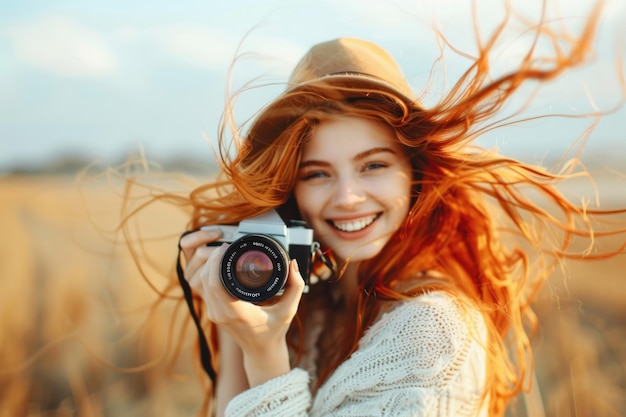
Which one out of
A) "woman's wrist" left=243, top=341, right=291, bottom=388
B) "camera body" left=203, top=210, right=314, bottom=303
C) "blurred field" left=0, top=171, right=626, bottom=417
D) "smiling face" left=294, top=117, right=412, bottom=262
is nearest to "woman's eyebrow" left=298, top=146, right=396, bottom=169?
"smiling face" left=294, top=117, right=412, bottom=262

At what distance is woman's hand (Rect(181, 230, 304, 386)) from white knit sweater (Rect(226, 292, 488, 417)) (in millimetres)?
54

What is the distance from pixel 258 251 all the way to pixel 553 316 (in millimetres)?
1986

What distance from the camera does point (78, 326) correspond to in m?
2.98

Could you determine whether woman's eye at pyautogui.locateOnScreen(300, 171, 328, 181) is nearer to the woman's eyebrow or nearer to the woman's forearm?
the woman's eyebrow

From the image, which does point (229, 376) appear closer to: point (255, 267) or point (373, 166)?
point (255, 267)

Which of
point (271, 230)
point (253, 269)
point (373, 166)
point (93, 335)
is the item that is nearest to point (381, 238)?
point (373, 166)

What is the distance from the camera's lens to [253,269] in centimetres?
147

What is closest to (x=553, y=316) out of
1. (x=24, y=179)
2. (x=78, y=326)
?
(x=78, y=326)

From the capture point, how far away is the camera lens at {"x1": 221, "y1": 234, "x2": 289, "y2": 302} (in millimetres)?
1461

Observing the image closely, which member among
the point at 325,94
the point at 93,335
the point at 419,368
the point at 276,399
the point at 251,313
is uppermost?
the point at 325,94

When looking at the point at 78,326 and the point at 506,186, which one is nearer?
the point at 506,186

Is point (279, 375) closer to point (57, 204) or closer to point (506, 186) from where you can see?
point (506, 186)

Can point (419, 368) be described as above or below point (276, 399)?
above

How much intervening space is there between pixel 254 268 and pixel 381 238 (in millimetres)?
422
